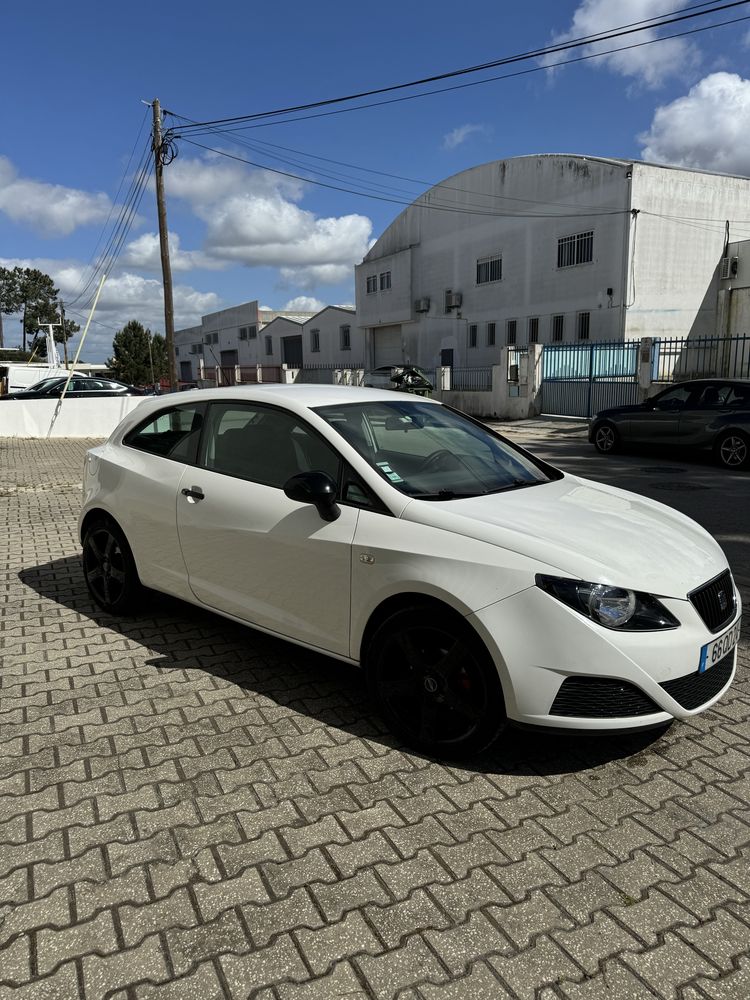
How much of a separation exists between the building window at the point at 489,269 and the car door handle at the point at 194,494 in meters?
32.2

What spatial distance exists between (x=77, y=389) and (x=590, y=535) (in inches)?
805

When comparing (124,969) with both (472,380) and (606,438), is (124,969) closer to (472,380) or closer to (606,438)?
(606,438)

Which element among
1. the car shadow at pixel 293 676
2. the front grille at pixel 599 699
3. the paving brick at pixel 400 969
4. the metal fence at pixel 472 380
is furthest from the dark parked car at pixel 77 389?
the paving brick at pixel 400 969

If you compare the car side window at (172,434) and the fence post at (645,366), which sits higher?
the fence post at (645,366)

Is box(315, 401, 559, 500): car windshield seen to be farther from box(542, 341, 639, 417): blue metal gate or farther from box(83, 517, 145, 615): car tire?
box(542, 341, 639, 417): blue metal gate

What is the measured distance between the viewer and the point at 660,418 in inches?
505

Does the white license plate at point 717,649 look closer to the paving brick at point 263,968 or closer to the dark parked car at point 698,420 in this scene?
the paving brick at point 263,968

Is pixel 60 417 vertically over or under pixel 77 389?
under

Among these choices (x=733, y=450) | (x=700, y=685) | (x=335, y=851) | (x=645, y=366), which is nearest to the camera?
(x=335, y=851)

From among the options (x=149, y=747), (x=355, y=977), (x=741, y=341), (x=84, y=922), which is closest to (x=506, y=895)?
(x=355, y=977)

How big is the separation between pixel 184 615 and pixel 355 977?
10.5ft

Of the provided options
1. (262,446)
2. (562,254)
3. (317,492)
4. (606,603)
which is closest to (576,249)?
(562,254)

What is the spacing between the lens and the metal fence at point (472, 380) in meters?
25.1

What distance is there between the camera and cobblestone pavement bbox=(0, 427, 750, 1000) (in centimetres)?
206
